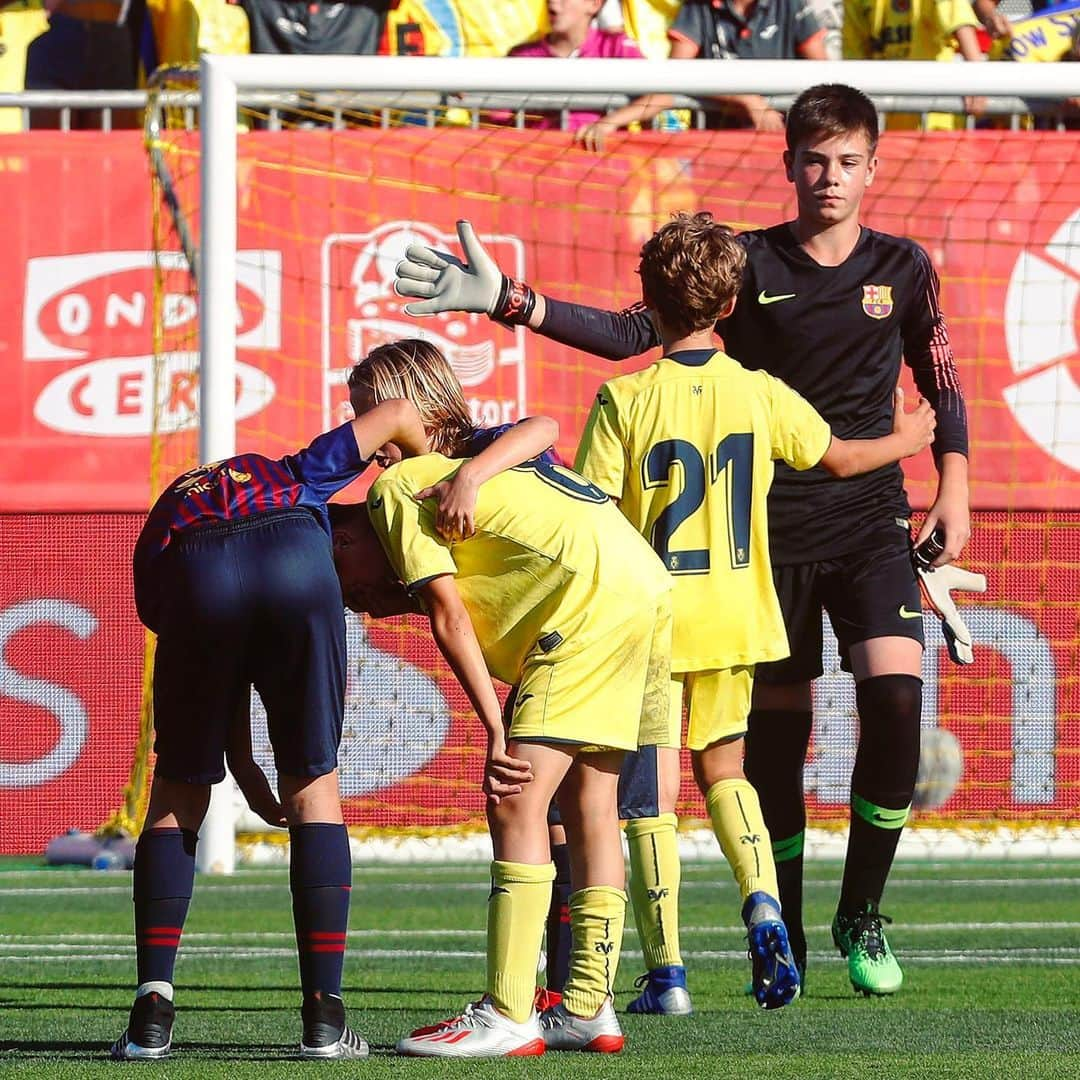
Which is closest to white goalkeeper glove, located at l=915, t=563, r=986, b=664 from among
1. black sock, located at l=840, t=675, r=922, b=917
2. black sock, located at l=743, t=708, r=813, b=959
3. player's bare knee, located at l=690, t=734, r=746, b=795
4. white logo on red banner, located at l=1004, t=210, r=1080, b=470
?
black sock, located at l=840, t=675, r=922, b=917

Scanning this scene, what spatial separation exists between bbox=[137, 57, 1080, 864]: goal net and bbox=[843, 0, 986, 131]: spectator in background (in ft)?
2.84

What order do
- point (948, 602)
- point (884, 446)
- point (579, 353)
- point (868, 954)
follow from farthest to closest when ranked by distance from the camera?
point (579, 353) < point (948, 602) < point (868, 954) < point (884, 446)

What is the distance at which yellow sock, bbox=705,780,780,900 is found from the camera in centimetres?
431

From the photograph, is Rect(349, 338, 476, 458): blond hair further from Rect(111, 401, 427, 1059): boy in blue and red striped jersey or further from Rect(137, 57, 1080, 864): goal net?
Rect(137, 57, 1080, 864): goal net

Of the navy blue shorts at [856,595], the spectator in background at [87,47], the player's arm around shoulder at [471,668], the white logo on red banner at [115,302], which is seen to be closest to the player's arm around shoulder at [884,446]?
the navy blue shorts at [856,595]

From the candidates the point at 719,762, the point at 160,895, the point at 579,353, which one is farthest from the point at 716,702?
the point at 579,353

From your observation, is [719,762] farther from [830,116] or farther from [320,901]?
[830,116]

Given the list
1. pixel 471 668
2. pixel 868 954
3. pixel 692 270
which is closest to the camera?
pixel 471 668

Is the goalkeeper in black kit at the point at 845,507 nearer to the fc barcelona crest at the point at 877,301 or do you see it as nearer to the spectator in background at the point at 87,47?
the fc barcelona crest at the point at 877,301

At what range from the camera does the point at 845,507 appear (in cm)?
498

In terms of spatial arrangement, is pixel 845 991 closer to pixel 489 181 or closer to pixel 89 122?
pixel 489 181

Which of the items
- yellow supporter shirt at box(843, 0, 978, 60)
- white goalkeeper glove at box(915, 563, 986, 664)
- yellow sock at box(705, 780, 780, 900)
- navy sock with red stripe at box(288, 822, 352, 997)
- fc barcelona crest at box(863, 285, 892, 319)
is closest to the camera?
navy sock with red stripe at box(288, 822, 352, 997)

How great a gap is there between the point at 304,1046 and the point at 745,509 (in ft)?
4.74

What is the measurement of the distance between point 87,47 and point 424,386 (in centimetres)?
677
